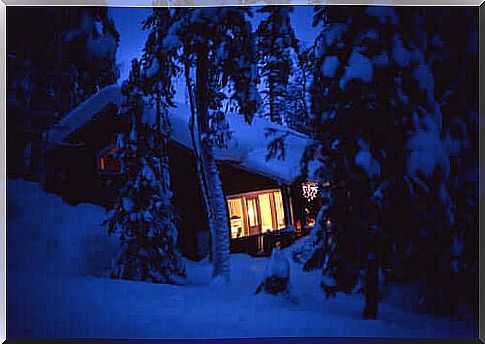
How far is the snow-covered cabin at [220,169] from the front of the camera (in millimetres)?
5570

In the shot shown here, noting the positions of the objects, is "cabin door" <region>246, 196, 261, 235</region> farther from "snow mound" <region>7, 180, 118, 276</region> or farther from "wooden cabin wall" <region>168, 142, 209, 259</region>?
"snow mound" <region>7, 180, 118, 276</region>

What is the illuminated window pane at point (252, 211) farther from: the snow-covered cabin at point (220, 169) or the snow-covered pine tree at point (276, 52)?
the snow-covered pine tree at point (276, 52)

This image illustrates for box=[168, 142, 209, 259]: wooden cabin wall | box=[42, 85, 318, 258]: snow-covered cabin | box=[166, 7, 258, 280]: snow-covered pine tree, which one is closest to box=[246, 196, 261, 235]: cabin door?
box=[42, 85, 318, 258]: snow-covered cabin

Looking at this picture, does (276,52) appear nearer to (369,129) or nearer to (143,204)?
(369,129)

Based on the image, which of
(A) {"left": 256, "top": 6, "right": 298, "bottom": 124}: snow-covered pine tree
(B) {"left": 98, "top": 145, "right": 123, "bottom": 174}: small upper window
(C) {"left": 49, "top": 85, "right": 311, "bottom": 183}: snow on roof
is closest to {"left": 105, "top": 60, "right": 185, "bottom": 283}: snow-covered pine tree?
(B) {"left": 98, "top": 145, "right": 123, "bottom": 174}: small upper window

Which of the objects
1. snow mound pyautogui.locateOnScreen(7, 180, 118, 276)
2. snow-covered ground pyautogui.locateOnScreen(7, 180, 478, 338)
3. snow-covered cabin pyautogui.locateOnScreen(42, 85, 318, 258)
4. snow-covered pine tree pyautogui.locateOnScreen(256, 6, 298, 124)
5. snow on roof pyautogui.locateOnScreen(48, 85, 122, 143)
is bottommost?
snow-covered ground pyautogui.locateOnScreen(7, 180, 478, 338)

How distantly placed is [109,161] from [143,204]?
0.40m

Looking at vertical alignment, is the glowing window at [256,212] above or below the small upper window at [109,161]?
below

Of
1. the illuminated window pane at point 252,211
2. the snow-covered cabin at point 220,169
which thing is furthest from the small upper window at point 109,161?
the illuminated window pane at point 252,211

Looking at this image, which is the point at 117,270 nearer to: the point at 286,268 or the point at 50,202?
the point at 50,202

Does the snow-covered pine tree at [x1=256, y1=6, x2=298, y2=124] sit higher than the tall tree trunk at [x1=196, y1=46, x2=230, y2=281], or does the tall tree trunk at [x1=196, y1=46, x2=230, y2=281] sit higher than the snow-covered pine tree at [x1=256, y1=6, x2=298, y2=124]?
the snow-covered pine tree at [x1=256, y1=6, x2=298, y2=124]

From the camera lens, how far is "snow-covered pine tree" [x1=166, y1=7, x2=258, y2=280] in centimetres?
559

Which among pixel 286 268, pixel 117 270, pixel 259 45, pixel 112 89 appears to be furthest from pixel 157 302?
pixel 259 45

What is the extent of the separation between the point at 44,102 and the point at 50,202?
73cm
